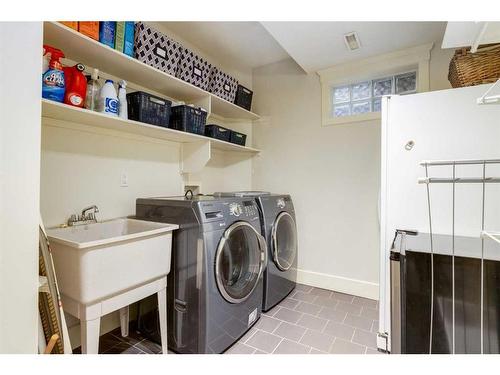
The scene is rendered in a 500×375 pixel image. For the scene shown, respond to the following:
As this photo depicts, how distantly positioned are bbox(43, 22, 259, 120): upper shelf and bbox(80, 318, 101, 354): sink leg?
1448 mm

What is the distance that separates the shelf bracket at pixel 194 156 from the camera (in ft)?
7.11

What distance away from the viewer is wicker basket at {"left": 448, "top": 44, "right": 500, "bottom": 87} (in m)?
1.26

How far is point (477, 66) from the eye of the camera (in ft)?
4.32

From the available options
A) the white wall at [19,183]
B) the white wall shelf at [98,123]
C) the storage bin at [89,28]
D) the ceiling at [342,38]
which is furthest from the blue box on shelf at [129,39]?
the ceiling at [342,38]

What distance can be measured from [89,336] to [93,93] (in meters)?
1.32

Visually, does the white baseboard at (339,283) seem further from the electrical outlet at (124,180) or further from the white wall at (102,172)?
the electrical outlet at (124,180)

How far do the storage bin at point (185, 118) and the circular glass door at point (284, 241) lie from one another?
1.10m

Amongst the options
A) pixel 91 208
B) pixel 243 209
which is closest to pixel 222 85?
pixel 243 209

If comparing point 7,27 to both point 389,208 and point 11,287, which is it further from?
point 389,208

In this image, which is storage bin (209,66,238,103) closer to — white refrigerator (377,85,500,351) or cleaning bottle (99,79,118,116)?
cleaning bottle (99,79,118,116)

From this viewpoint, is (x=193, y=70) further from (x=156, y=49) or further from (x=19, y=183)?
(x=19, y=183)
